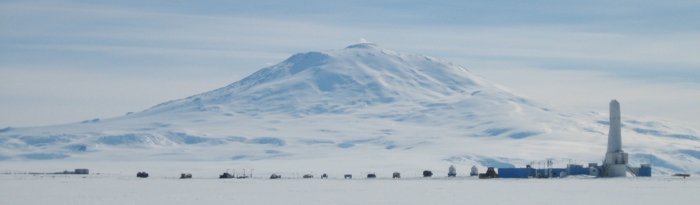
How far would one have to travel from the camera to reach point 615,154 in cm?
12756

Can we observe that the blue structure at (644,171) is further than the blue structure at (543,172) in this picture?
No

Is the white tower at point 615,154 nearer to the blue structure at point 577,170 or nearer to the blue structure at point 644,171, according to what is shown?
the blue structure at point 577,170

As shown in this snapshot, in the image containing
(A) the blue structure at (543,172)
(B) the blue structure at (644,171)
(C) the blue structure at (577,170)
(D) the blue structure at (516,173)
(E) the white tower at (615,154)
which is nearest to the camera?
(E) the white tower at (615,154)

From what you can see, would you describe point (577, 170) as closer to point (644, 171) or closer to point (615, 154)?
point (615, 154)

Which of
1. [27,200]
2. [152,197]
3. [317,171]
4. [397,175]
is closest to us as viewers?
[27,200]

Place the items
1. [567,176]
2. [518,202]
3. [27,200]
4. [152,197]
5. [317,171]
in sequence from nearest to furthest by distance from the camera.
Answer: [518,202], [27,200], [152,197], [567,176], [317,171]

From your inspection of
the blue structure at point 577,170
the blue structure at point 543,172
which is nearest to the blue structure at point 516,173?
the blue structure at point 543,172

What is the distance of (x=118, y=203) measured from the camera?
6869 centimetres

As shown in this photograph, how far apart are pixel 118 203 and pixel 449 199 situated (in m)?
25.8

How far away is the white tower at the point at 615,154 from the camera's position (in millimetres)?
126500

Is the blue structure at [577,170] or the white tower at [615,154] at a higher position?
the white tower at [615,154]

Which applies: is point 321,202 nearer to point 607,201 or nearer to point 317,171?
point 607,201

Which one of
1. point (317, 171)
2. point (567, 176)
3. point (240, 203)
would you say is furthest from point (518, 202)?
point (317, 171)

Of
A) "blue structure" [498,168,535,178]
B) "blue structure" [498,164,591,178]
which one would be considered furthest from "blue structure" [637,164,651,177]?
"blue structure" [498,168,535,178]
